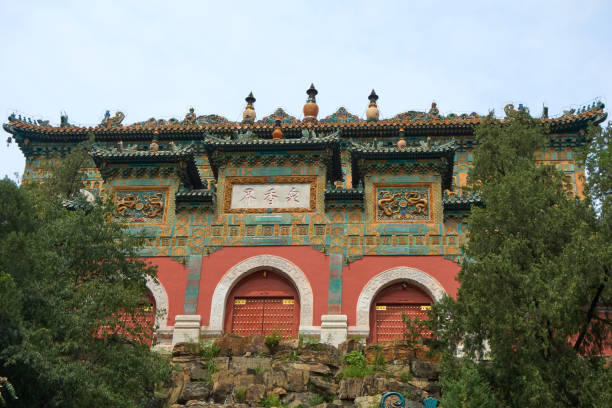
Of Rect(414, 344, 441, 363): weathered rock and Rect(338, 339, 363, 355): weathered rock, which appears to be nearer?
Rect(414, 344, 441, 363): weathered rock

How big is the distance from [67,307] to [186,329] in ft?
19.2

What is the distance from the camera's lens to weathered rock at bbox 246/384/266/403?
14648 millimetres

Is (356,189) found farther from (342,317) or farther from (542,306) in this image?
(542,306)

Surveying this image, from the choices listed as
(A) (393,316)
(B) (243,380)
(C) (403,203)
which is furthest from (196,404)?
(C) (403,203)

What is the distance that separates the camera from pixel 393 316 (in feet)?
62.1

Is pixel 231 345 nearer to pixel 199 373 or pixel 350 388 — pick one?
pixel 199 373

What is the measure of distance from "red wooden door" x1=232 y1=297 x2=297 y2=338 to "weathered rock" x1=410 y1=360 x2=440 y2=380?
13.3 ft

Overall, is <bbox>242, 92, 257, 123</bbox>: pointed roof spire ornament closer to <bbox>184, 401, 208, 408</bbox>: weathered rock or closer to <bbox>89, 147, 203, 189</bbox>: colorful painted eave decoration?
<bbox>89, 147, 203, 189</bbox>: colorful painted eave decoration

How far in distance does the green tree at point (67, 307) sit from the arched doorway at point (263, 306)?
454cm

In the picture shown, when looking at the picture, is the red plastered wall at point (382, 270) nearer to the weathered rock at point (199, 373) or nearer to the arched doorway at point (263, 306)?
the arched doorway at point (263, 306)

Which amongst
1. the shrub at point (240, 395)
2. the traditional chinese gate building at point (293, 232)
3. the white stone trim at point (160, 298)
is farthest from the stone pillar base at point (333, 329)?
the white stone trim at point (160, 298)

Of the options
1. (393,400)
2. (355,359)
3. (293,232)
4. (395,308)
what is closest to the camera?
(393,400)

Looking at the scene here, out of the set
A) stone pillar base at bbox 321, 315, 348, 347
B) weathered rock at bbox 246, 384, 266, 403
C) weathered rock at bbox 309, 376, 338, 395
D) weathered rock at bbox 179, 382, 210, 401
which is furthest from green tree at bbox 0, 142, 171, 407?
stone pillar base at bbox 321, 315, 348, 347

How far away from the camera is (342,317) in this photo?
1848 cm
